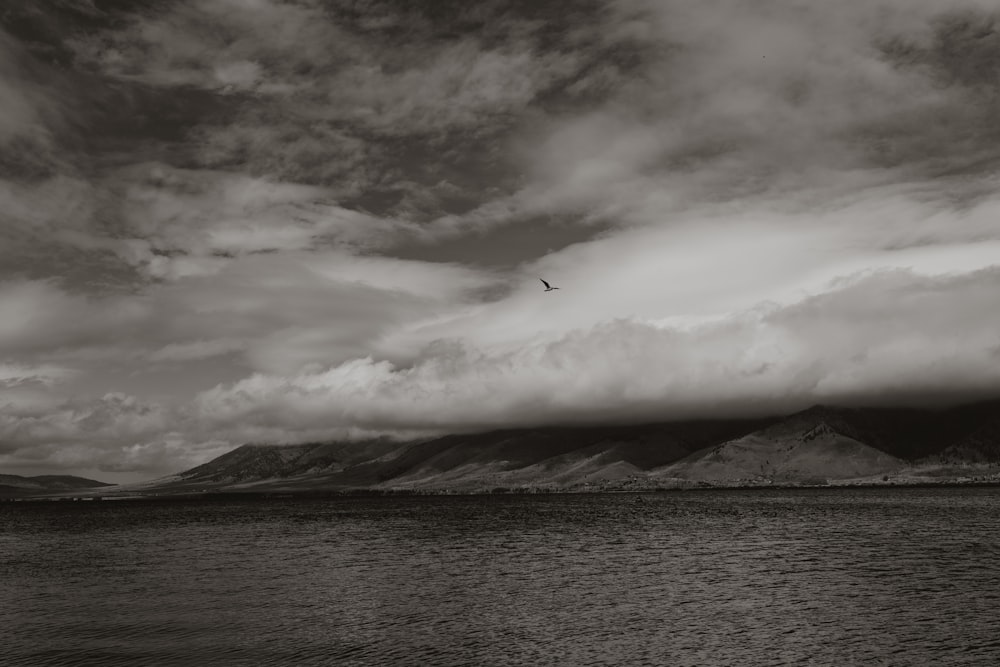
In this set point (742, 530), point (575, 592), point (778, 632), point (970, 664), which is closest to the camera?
point (970, 664)

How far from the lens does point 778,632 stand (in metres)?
53.8

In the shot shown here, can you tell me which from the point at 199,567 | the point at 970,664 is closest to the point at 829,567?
the point at 970,664

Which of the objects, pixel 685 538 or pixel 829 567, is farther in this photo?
pixel 685 538

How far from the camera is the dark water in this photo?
4988 cm

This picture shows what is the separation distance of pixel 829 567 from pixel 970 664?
43.9 m

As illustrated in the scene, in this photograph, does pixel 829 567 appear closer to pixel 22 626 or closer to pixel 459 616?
pixel 459 616

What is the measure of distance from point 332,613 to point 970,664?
4696 cm

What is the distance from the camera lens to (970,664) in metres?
44.7

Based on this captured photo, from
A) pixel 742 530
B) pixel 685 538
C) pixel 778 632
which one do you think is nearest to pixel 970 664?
pixel 778 632

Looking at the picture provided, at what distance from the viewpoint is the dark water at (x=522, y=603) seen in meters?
49.9

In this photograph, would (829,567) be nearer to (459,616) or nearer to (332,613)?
(459,616)

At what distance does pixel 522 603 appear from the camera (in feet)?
218

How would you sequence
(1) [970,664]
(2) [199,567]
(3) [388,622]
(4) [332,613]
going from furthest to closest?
(2) [199,567]
(4) [332,613]
(3) [388,622]
(1) [970,664]

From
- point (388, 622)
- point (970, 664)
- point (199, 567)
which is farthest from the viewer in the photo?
point (199, 567)
